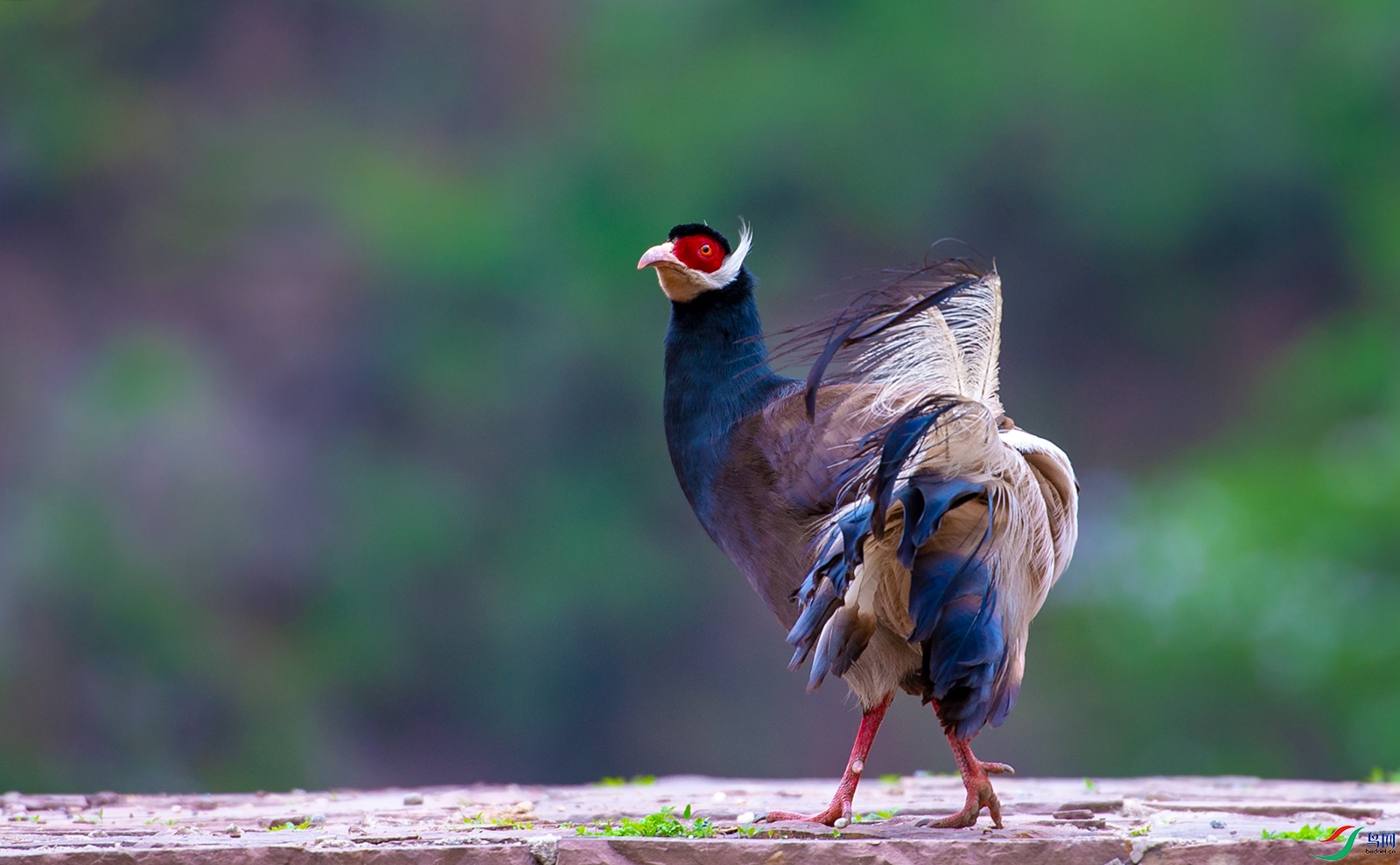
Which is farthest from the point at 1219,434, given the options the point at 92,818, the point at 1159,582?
the point at 92,818

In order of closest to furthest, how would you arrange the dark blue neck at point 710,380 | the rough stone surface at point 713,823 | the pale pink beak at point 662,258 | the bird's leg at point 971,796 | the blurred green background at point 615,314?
the rough stone surface at point 713,823
the bird's leg at point 971,796
the dark blue neck at point 710,380
the pale pink beak at point 662,258
the blurred green background at point 615,314

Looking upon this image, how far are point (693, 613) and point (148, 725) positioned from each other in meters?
3.51

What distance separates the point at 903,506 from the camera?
2.95 metres

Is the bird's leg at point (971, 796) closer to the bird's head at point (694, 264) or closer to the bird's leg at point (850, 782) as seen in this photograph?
the bird's leg at point (850, 782)

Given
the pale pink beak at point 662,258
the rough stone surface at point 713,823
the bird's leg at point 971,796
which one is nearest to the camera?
the rough stone surface at point 713,823

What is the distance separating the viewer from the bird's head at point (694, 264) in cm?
387

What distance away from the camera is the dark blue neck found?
3.64 meters

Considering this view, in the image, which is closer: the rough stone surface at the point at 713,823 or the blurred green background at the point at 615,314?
the rough stone surface at the point at 713,823

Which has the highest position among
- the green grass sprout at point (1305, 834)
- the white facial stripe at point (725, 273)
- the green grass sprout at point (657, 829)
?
the white facial stripe at point (725, 273)

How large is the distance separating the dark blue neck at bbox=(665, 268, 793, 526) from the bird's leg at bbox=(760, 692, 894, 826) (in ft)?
2.03

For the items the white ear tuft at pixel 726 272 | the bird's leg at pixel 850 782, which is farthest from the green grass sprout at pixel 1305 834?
the white ear tuft at pixel 726 272

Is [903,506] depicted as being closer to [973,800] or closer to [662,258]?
[973,800]

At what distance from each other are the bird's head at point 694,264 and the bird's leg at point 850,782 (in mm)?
1180

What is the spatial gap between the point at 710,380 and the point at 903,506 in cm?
92
